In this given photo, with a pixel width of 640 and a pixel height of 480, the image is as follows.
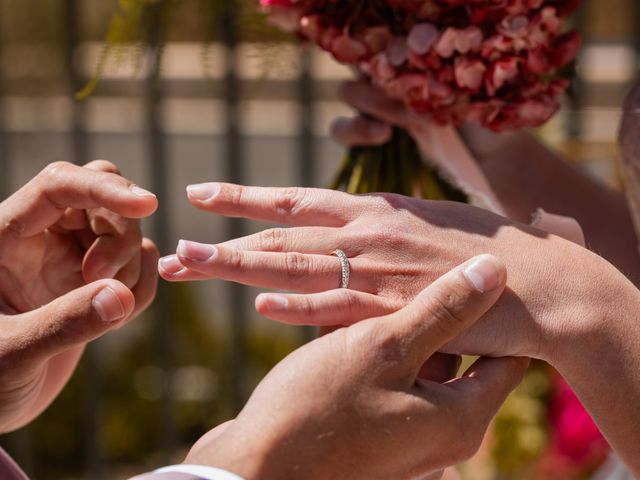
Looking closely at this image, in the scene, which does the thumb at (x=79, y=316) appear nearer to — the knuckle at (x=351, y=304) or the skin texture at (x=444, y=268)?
the skin texture at (x=444, y=268)

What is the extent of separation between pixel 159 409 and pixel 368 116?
1991 millimetres

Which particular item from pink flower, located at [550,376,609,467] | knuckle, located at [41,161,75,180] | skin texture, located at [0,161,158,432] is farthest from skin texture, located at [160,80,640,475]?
pink flower, located at [550,376,609,467]

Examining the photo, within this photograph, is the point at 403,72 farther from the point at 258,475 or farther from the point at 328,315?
the point at 258,475

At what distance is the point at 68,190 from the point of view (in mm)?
1278

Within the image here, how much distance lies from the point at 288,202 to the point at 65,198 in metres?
0.30

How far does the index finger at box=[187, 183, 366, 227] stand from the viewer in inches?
47.1

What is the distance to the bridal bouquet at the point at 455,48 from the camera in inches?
56.8

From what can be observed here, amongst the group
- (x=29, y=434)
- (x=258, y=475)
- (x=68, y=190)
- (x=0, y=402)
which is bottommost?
(x=29, y=434)

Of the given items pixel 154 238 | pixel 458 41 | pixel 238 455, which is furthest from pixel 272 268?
pixel 154 238

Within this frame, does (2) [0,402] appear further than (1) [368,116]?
No

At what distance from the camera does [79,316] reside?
1.09 m

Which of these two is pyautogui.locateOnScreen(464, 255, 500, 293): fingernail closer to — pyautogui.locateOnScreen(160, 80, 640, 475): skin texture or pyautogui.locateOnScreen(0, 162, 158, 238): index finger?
pyautogui.locateOnScreen(160, 80, 640, 475): skin texture

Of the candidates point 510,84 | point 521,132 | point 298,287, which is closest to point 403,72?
point 510,84

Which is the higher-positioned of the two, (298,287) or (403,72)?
(403,72)
